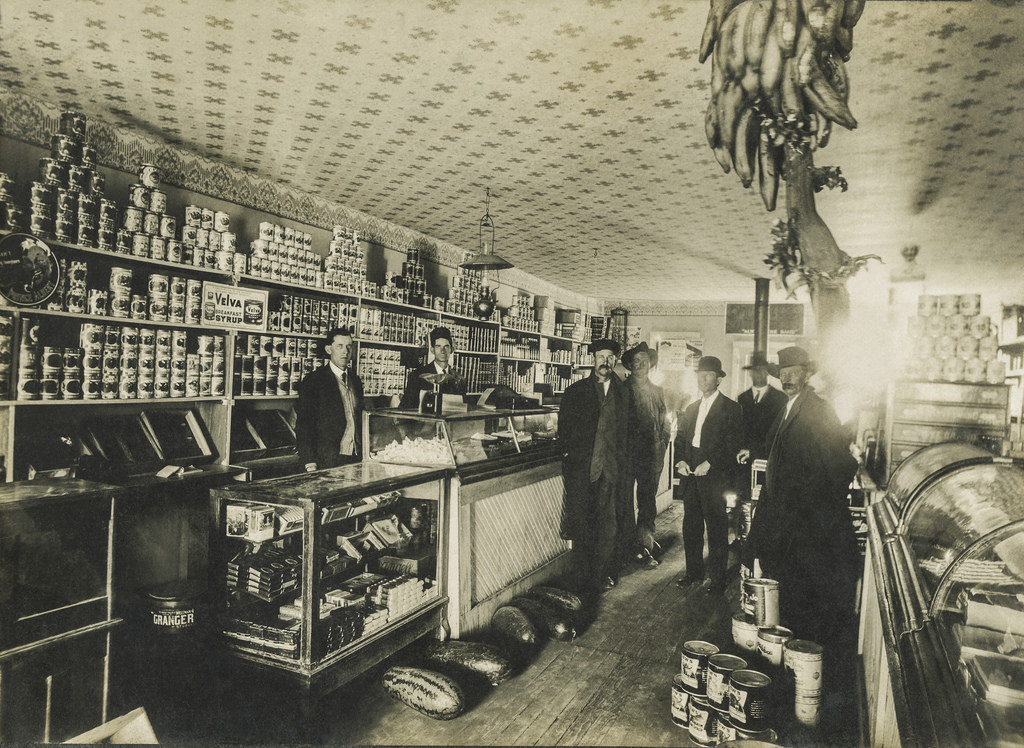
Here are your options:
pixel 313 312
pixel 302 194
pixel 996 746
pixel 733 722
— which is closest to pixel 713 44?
pixel 996 746

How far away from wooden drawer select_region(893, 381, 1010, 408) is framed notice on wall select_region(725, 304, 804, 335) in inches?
178

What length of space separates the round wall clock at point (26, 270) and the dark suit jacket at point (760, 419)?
517 cm

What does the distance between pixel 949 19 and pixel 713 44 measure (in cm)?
167

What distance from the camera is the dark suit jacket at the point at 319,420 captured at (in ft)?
14.2

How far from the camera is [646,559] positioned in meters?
5.06

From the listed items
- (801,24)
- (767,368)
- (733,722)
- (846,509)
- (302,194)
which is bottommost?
(733,722)

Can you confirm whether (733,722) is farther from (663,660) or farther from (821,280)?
(821,280)

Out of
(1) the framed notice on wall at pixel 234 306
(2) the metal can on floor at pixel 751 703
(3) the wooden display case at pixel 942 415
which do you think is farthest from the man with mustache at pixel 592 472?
(3) the wooden display case at pixel 942 415

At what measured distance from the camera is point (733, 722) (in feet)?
Answer: 6.97

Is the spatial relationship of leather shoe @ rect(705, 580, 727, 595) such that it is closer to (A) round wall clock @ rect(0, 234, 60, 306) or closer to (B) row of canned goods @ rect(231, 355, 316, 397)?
(B) row of canned goods @ rect(231, 355, 316, 397)

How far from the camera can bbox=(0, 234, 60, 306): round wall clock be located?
2.96 m

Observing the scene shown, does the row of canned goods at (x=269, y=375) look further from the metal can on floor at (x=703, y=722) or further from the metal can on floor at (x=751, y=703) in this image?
the metal can on floor at (x=751, y=703)

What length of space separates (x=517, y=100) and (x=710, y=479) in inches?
117

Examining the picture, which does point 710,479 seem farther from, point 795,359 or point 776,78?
point 776,78
